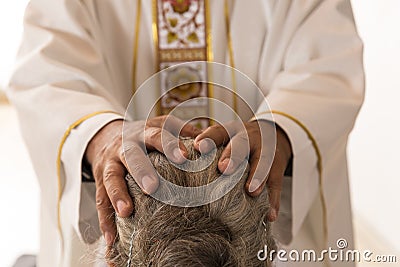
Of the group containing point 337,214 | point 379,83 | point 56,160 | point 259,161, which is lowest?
point 379,83

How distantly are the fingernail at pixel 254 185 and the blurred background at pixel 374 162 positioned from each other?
1626 millimetres

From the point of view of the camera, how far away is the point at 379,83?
268 centimetres

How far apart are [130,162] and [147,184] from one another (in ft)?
0.18

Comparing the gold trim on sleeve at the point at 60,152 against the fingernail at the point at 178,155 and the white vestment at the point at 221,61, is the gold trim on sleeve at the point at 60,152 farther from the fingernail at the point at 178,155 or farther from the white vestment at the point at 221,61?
the fingernail at the point at 178,155

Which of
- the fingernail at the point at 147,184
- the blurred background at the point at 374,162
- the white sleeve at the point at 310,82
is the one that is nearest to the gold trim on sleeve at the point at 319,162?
the white sleeve at the point at 310,82

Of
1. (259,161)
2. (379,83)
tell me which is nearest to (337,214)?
(259,161)

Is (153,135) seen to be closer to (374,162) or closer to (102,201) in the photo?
(102,201)

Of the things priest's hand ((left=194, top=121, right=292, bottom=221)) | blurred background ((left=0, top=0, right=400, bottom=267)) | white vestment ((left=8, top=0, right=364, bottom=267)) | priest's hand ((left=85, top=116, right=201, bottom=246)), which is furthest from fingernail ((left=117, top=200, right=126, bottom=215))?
blurred background ((left=0, top=0, right=400, bottom=267))

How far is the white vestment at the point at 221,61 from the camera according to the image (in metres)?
1.28

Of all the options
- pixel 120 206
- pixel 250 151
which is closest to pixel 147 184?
pixel 120 206

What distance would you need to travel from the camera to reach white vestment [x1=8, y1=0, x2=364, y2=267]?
1.28 meters

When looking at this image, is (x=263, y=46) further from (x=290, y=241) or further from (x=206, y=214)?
(x=206, y=214)

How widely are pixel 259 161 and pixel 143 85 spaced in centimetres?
54

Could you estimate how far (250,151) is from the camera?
0.98m
